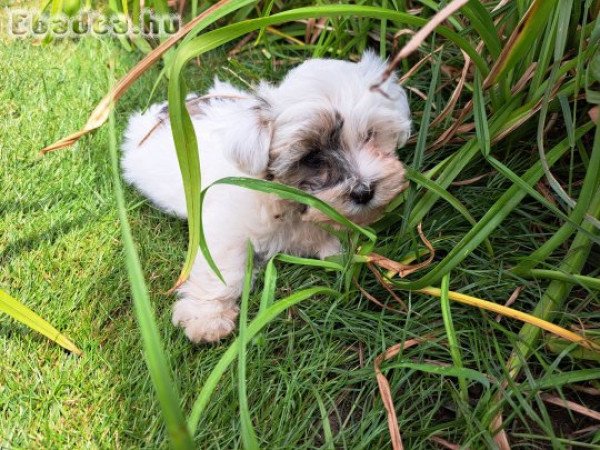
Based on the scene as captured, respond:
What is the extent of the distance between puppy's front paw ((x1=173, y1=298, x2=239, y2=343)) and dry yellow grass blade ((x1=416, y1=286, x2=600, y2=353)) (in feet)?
2.53

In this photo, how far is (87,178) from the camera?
304cm

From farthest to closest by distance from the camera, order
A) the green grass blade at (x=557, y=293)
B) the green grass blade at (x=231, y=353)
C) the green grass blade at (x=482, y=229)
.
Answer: the green grass blade at (x=482, y=229), the green grass blade at (x=557, y=293), the green grass blade at (x=231, y=353)

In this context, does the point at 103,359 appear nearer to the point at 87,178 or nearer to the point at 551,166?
the point at 87,178

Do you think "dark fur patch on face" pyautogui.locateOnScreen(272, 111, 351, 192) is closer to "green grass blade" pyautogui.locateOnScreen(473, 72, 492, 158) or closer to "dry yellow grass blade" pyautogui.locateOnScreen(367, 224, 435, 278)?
"dry yellow grass blade" pyautogui.locateOnScreen(367, 224, 435, 278)

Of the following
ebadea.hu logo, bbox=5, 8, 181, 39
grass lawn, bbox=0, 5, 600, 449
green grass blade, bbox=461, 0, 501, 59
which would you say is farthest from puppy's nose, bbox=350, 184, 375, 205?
ebadea.hu logo, bbox=5, 8, 181, 39

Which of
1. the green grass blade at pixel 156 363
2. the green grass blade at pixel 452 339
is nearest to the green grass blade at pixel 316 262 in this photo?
the green grass blade at pixel 452 339

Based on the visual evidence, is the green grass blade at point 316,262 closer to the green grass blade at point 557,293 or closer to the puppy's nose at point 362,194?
the puppy's nose at point 362,194

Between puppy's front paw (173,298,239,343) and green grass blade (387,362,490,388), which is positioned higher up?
green grass blade (387,362,490,388)

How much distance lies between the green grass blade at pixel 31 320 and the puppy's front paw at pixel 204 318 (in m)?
0.42

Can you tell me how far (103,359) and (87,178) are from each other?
44.3 inches

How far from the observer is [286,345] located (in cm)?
230

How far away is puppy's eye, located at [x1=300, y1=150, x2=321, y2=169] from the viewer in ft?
7.45

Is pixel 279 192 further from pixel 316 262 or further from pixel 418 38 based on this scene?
pixel 418 38

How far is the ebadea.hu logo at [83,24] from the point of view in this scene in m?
3.78
